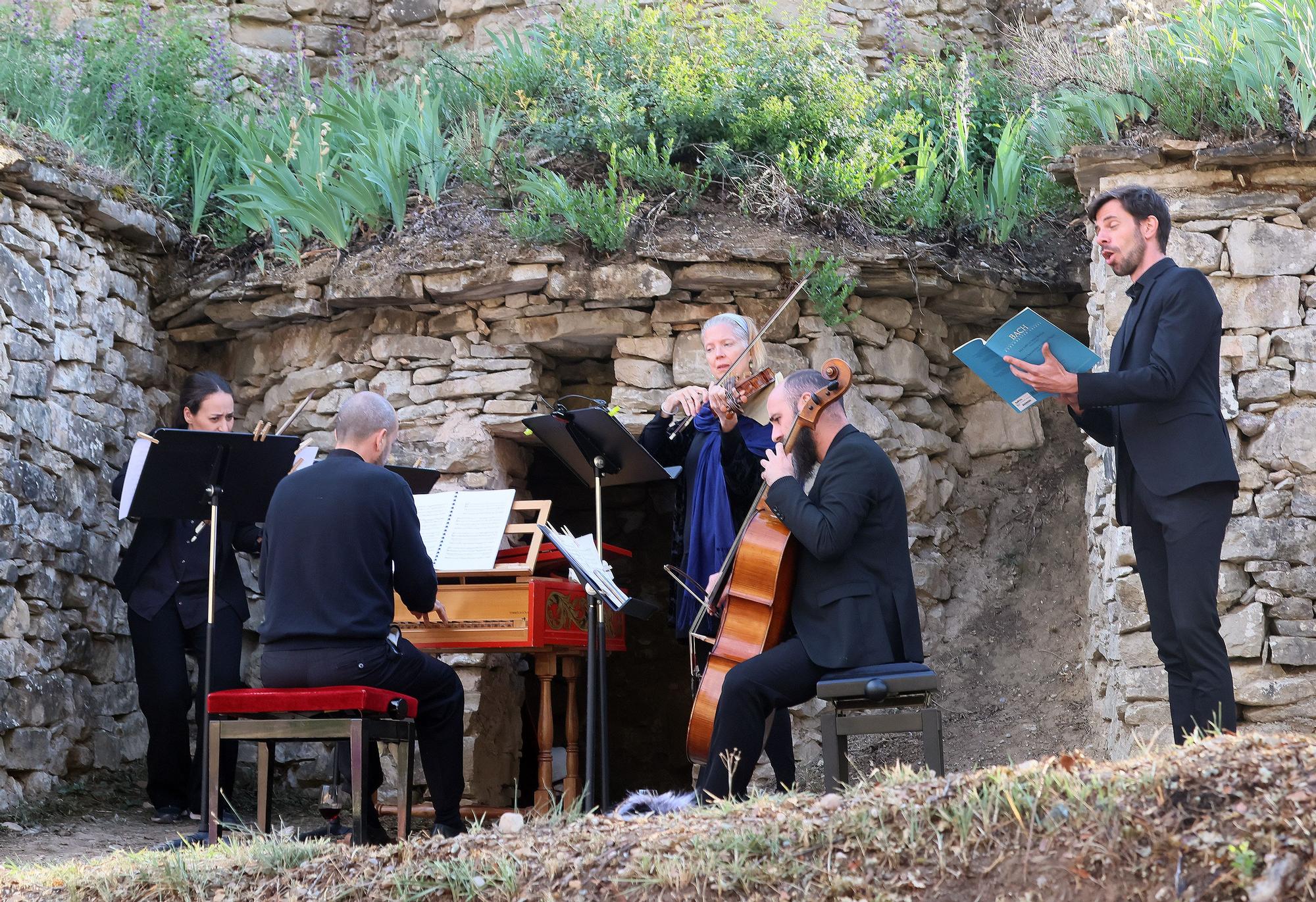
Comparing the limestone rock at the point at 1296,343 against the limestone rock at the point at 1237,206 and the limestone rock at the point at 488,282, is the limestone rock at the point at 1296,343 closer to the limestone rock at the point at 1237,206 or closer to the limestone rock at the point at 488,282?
the limestone rock at the point at 1237,206

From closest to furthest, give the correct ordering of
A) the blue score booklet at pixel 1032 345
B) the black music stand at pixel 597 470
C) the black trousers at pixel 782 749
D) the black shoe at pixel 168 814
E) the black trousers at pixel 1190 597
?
1. the black trousers at pixel 1190 597
2. the blue score booklet at pixel 1032 345
3. the black music stand at pixel 597 470
4. the black trousers at pixel 782 749
5. the black shoe at pixel 168 814

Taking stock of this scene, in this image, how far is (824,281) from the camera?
6234mm

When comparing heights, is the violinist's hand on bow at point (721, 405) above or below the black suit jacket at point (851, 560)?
above

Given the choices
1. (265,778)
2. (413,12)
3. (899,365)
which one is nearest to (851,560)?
(265,778)

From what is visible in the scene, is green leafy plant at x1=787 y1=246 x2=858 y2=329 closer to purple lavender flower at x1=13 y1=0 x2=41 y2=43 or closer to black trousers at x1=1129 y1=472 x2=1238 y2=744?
black trousers at x1=1129 y1=472 x2=1238 y2=744

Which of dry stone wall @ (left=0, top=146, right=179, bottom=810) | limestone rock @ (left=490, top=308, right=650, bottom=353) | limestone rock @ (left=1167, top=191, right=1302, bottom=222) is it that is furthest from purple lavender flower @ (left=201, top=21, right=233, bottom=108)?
limestone rock @ (left=1167, top=191, right=1302, bottom=222)

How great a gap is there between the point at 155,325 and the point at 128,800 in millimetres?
2458

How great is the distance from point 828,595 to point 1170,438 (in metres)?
1.10

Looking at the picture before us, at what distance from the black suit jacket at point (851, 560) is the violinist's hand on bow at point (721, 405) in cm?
81

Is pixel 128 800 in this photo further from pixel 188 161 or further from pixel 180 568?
pixel 188 161

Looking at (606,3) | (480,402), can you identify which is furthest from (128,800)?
(606,3)

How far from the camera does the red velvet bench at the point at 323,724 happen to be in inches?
160

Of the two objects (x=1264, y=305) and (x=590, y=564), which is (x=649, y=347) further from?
(x=1264, y=305)

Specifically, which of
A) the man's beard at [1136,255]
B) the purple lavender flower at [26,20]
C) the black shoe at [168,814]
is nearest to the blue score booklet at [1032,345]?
the man's beard at [1136,255]
